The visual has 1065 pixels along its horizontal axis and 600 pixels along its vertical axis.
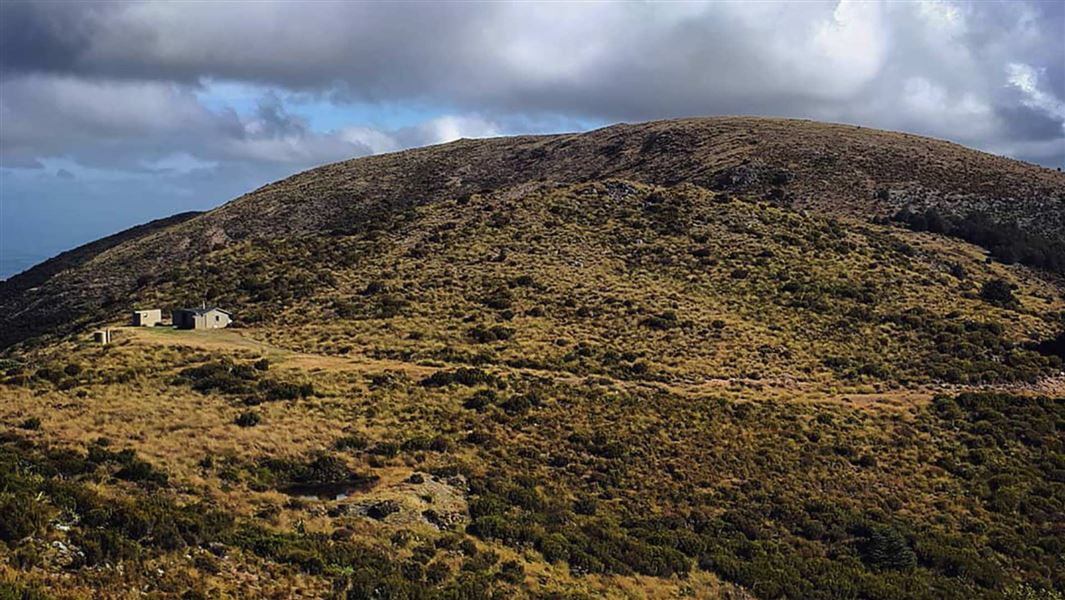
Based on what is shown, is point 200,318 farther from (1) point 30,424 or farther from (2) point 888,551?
(2) point 888,551

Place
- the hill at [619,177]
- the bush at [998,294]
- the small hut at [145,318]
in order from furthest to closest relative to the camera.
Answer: the hill at [619,177]
the bush at [998,294]
the small hut at [145,318]

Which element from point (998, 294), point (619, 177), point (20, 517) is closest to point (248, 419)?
point (20, 517)

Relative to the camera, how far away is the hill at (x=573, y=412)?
20203 millimetres

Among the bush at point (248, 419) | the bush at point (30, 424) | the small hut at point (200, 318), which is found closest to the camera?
the bush at point (30, 424)

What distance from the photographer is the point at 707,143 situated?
101938 mm

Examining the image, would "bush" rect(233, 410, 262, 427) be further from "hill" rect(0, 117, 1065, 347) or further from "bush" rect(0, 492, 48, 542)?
"hill" rect(0, 117, 1065, 347)

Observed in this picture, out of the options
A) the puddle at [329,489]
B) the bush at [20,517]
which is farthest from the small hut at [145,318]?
the bush at [20,517]

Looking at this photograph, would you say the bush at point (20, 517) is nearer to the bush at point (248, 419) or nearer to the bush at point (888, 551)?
the bush at point (248, 419)

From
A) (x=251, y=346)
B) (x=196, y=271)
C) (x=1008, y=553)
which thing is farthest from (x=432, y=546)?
(x=196, y=271)

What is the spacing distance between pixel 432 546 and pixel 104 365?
988 inches

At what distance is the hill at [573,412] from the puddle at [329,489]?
5.0 inches

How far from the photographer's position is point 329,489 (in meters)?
25.4

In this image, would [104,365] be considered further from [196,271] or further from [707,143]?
[707,143]

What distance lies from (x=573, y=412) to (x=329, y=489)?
1307 centimetres
